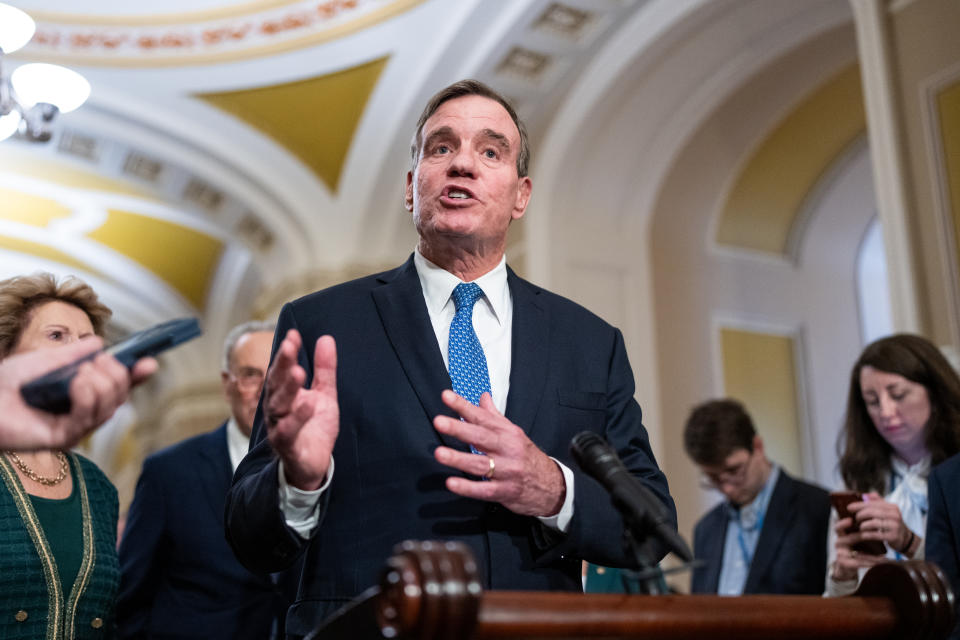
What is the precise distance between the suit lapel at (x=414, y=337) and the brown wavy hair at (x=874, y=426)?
1.87 m

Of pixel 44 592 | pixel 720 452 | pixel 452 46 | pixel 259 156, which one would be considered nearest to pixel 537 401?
pixel 44 592

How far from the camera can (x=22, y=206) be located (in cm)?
990

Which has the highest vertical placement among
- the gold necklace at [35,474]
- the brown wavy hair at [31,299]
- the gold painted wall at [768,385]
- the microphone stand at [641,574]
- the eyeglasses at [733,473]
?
the gold painted wall at [768,385]

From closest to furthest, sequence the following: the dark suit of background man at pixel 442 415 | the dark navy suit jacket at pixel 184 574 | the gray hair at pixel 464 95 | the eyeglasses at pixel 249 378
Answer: the dark suit of background man at pixel 442 415 < the gray hair at pixel 464 95 < the dark navy suit jacket at pixel 184 574 < the eyeglasses at pixel 249 378

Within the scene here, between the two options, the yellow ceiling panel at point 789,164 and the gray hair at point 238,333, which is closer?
the gray hair at point 238,333

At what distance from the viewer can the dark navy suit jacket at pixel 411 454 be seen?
1.59 m

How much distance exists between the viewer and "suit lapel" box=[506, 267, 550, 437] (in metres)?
1.73

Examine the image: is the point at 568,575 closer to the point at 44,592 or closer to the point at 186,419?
the point at 44,592

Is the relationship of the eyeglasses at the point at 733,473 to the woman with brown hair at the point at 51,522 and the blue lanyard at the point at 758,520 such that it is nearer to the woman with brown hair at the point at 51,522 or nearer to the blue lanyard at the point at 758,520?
the blue lanyard at the point at 758,520

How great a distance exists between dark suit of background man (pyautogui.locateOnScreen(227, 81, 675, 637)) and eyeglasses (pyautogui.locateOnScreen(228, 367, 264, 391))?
4.96 feet

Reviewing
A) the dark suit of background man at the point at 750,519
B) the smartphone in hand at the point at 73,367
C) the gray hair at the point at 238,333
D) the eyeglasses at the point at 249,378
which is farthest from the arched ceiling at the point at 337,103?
the smartphone in hand at the point at 73,367

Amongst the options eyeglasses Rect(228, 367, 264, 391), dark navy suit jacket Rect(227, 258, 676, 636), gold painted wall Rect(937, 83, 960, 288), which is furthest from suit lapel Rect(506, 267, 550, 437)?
gold painted wall Rect(937, 83, 960, 288)

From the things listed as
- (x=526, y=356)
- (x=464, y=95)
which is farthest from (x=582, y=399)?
(x=464, y=95)

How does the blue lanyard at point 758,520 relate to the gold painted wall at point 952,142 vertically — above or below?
below
